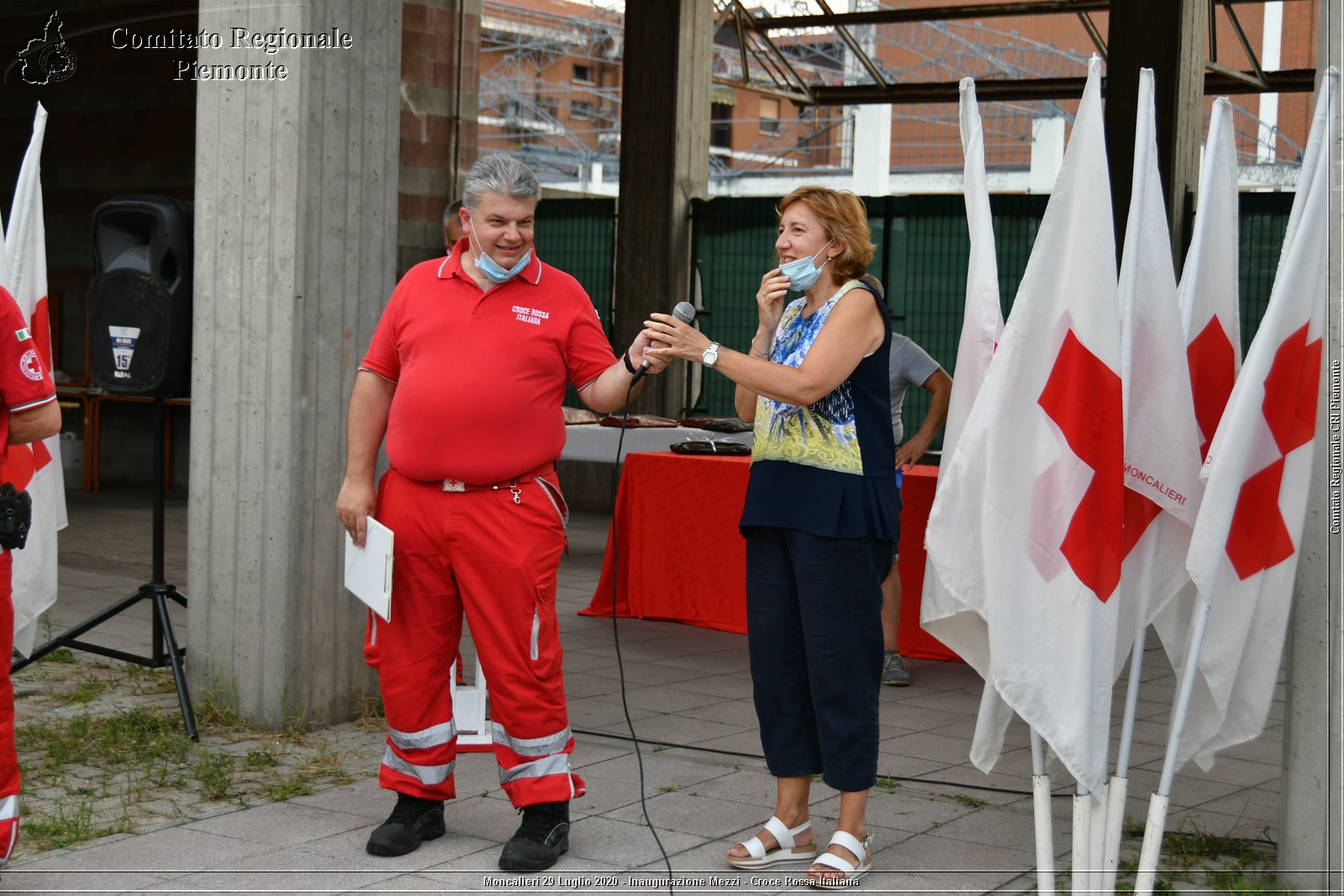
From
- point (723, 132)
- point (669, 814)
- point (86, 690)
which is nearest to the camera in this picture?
point (669, 814)

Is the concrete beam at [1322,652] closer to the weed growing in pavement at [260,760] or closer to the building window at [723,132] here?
the weed growing in pavement at [260,760]

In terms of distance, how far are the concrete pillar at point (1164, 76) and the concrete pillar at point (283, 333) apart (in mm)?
7391

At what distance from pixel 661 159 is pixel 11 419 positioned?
9304mm

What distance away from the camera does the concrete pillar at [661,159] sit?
12.8 meters

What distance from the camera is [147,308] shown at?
611 cm

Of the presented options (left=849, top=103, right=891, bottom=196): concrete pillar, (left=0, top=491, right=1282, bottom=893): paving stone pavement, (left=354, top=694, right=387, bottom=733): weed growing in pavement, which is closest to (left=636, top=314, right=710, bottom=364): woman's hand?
(left=0, top=491, right=1282, bottom=893): paving stone pavement

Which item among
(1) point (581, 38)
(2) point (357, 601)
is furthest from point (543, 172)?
(2) point (357, 601)

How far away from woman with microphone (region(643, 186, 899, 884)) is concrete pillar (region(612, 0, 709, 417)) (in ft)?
27.8

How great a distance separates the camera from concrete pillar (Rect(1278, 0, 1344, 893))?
4008 millimetres

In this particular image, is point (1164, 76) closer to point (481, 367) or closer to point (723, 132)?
point (481, 367)

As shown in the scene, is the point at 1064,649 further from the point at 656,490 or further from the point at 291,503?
the point at 656,490

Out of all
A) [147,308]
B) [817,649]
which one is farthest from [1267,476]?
[147,308]

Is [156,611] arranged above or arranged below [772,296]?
below

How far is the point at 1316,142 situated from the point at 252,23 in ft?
12.5
